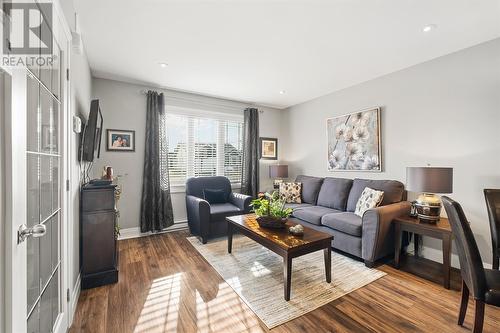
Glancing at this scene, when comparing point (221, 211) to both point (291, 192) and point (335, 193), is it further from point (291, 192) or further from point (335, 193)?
point (335, 193)

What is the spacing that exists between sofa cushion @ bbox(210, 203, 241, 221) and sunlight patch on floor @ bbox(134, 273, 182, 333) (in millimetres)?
1154

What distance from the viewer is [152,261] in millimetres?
2881

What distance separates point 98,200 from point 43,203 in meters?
1.01

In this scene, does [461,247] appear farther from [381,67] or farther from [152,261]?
[152,261]

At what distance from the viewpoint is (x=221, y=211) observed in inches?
141

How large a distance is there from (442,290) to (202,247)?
2843mm

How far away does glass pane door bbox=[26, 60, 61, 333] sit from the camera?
1153 mm

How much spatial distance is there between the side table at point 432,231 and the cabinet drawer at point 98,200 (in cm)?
328

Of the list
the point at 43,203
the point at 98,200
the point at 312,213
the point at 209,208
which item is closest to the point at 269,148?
the point at 312,213

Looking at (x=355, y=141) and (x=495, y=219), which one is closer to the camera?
(x=495, y=219)

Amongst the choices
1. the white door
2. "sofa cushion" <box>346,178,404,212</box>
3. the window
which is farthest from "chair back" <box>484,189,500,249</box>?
the window

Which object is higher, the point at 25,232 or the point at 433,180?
the point at 433,180

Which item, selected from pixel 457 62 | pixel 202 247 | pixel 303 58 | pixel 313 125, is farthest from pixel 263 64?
pixel 202 247

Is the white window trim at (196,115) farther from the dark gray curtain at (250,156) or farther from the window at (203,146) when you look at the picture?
the dark gray curtain at (250,156)
